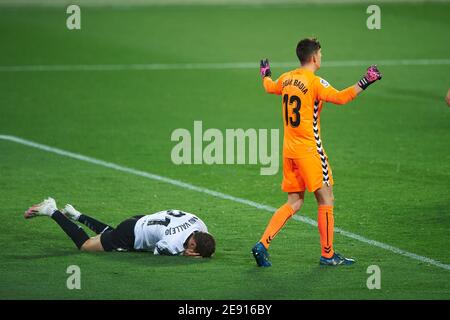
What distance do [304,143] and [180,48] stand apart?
13.8m

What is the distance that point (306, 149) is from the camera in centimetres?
962

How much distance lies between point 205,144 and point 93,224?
16.5 ft

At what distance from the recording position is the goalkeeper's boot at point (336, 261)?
972cm

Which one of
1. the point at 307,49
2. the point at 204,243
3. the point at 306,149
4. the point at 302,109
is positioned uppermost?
the point at 307,49

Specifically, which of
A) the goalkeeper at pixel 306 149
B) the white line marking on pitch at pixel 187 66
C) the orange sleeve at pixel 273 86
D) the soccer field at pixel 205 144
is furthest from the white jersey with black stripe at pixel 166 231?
the white line marking on pitch at pixel 187 66

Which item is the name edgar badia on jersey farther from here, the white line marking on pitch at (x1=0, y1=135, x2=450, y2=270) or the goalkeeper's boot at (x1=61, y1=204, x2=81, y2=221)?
the white line marking on pitch at (x1=0, y1=135, x2=450, y2=270)

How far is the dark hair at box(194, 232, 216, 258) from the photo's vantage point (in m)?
9.83

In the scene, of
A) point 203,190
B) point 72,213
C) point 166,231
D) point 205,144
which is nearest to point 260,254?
point 166,231

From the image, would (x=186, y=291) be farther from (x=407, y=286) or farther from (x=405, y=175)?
(x=405, y=175)

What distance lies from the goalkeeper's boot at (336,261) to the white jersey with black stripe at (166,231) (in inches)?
43.2

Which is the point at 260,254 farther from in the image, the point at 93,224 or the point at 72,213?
the point at 72,213

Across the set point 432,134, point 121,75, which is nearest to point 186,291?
point 432,134

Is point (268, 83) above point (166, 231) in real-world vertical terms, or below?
above

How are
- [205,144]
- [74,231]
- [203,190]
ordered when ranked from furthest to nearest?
[205,144] < [203,190] < [74,231]
